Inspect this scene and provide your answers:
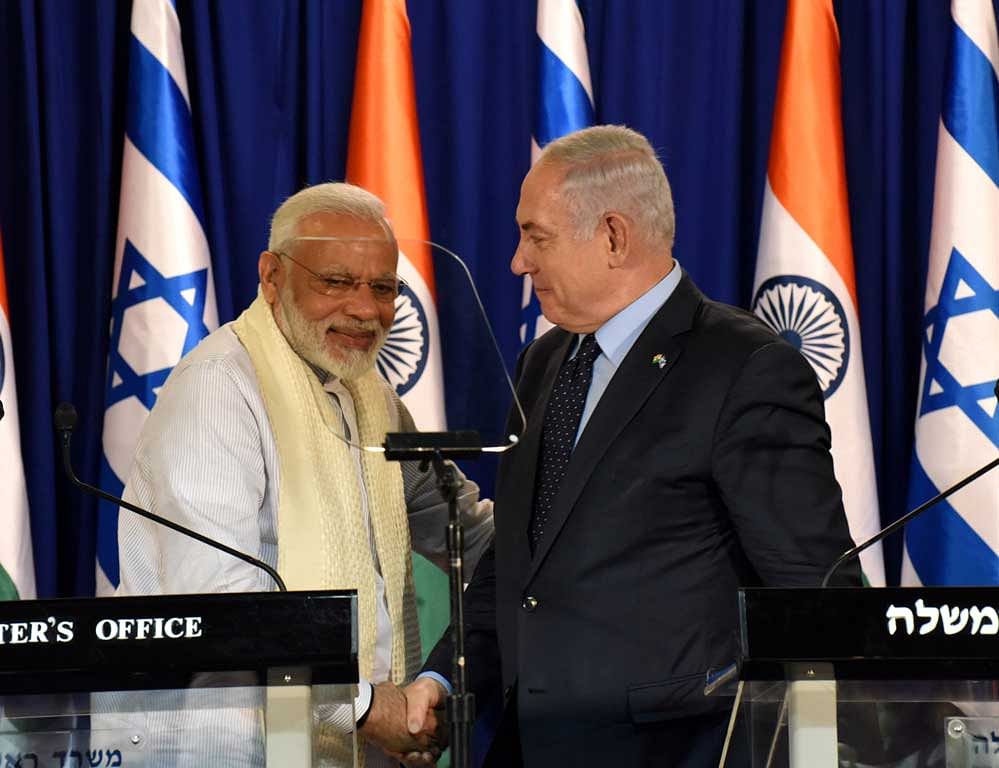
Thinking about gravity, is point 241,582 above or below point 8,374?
below

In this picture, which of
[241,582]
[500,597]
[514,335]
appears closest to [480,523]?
[500,597]

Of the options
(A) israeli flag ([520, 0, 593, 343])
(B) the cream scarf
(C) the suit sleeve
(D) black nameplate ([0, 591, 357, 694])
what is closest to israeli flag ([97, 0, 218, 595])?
(A) israeli flag ([520, 0, 593, 343])

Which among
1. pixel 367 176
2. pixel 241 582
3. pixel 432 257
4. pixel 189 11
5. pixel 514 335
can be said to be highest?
pixel 189 11

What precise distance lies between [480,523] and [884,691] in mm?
1423

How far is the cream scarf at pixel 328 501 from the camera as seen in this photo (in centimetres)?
265

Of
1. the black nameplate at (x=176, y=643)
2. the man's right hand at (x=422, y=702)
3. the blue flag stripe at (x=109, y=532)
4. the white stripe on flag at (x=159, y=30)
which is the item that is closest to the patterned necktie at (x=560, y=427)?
the man's right hand at (x=422, y=702)

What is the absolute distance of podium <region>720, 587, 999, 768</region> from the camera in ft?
5.63

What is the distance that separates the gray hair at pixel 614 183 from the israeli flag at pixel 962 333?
1418 millimetres

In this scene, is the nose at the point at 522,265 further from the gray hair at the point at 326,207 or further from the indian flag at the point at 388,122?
the indian flag at the point at 388,122

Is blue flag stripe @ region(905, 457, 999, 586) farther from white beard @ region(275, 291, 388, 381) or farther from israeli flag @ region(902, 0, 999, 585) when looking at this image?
white beard @ region(275, 291, 388, 381)

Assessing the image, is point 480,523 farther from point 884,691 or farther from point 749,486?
point 884,691

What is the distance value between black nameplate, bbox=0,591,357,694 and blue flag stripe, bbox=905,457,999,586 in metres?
2.41

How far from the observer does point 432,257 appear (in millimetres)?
2311

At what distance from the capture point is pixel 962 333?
385cm
